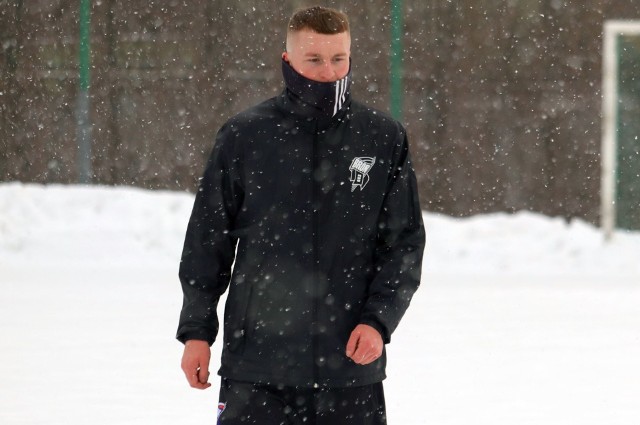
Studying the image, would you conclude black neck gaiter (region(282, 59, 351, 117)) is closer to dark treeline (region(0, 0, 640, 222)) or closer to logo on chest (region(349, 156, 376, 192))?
logo on chest (region(349, 156, 376, 192))

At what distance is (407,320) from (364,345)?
558cm

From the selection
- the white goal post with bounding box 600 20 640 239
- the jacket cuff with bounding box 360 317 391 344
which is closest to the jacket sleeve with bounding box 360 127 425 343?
the jacket cuff with bounding box 360 317 391 344

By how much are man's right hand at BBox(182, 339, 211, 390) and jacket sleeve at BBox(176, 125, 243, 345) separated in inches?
1.4

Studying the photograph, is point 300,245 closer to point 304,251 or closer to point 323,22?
point 304,251

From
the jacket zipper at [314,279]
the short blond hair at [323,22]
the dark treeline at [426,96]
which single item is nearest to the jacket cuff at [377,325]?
the jacket zipper at [314,279]

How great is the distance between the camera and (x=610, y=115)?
43.0 ft

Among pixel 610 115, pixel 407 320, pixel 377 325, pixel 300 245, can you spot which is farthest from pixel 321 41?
pixel 610 115

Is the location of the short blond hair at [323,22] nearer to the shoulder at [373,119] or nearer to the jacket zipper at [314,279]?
the shoulder at [373,119]

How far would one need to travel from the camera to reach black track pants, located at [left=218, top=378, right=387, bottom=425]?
2785mm

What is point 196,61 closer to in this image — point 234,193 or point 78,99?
point 78,99

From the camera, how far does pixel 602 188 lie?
13250mm

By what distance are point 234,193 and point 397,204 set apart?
382 millimetres

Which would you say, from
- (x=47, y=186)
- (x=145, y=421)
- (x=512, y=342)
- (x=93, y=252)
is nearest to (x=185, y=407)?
(x=145, y=421)

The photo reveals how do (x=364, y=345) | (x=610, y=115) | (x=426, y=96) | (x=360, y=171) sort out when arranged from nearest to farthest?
(x=364, y=345) → (x=360, y=171) → (x=610, y=115) → (x=426, y=96)
